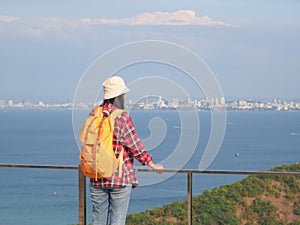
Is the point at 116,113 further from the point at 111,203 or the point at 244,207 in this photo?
the point at 244,207

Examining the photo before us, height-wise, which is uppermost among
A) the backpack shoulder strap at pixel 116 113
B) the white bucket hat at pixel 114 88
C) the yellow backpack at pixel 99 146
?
the white bucket hat at pixel 114 88

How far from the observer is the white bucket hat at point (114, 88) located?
3691mm

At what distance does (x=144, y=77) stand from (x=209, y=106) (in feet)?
1.60

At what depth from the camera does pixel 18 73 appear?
3314 inches

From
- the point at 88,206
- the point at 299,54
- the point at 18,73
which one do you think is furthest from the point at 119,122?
the point at 299,54

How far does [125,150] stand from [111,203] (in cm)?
36

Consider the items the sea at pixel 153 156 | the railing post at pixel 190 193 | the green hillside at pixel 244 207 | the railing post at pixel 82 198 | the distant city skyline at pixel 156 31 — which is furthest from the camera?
the distant city skyline at pixel 156 31

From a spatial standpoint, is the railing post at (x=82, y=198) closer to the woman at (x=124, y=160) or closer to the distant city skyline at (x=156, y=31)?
the woman at (x=124, y=160)

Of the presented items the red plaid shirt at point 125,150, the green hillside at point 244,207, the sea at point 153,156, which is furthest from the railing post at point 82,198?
the red plaid shirt at point 125,150

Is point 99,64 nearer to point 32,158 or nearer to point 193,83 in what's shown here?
point 193,83

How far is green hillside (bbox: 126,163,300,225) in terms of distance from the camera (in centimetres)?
614

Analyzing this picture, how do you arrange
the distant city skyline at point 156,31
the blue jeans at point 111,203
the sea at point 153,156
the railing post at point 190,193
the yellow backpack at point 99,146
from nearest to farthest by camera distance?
the yellow backpack at point 99,146 < the blue jeans at point 111,203 < the sea at point 153,156 < the railing post at point 190,193 < the distant city skyline at point 156,31

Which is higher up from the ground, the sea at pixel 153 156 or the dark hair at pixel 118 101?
the dark hair at pixel 118 101

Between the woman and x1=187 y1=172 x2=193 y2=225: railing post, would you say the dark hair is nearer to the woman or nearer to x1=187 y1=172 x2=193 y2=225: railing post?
the woman
